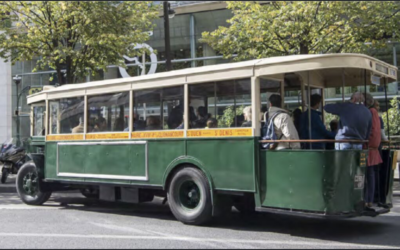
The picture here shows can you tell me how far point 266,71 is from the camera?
6.63 m

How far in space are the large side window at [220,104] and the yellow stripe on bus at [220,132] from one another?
0.23ft

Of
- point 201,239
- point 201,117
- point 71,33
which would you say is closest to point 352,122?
point 201,117

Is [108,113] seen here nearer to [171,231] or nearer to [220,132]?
[220,132]

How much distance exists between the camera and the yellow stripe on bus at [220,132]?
22.1ft

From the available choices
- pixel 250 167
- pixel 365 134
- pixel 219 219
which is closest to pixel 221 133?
pixel 250 167

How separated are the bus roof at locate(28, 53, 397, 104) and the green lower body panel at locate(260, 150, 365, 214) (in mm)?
1180

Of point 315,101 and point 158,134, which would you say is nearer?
point 315,101

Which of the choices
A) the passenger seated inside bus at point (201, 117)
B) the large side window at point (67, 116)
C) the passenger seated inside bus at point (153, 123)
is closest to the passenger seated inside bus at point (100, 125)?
the large side window at point (67, 116)

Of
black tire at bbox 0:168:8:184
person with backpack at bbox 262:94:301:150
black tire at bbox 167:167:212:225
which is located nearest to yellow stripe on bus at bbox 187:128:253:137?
person with backpack at bbox 262:94:301:150

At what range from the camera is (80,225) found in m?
7.49

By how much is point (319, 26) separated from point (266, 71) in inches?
292

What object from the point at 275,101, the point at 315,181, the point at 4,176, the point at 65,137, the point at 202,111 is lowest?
the point at 4,176

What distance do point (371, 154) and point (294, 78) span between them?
175 cm

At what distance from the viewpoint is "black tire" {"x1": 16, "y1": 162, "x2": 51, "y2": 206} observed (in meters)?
9.92
